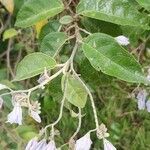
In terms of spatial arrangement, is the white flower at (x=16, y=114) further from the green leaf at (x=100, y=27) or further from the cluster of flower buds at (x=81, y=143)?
the green leaf at (x=100, y=27)

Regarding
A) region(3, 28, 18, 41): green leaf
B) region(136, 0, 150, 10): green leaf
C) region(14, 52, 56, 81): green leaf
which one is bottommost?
region(3, 28, 18, 41): green leaf

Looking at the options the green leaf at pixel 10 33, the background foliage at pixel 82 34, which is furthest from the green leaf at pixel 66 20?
the green leaf at pixel 10 33

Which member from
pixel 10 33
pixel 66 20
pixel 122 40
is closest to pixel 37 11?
pixel 66 20

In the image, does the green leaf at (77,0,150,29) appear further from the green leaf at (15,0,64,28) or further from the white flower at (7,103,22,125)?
the white flower at (7,103,22,125)

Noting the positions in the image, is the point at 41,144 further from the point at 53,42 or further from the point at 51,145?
the point at 53,42

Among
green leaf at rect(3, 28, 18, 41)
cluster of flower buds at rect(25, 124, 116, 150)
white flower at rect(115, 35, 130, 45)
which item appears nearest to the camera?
cluster of flower buds at rect(25, 124, 116, 150)

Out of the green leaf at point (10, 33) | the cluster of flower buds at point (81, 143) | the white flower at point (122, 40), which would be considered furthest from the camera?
the green leaf at point (10, 33)

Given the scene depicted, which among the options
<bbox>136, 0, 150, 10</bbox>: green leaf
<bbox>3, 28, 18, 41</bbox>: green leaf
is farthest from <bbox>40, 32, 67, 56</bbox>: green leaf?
<bbox>3, 28, 18, 41</bbox>: green leaf
